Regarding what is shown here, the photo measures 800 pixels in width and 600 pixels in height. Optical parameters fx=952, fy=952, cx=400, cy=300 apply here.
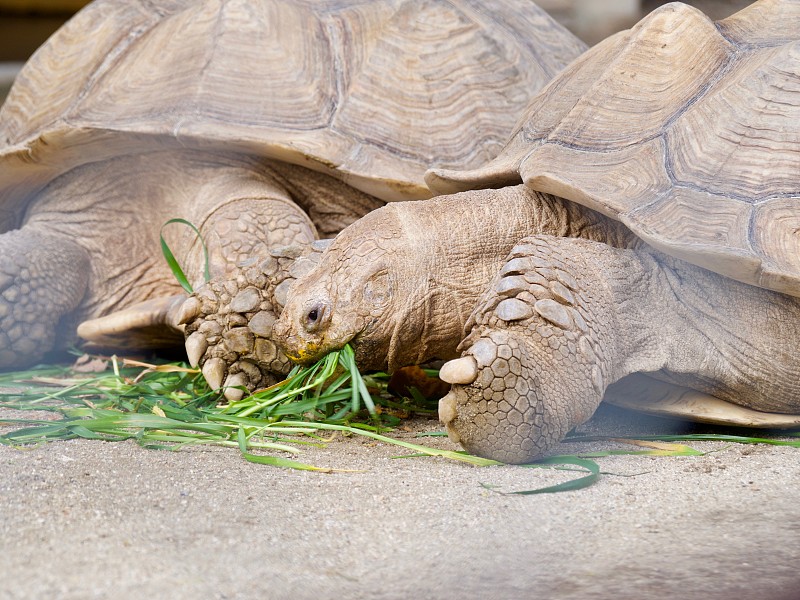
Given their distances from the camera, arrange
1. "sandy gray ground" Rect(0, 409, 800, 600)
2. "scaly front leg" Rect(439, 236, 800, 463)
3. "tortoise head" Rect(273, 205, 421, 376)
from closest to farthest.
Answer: "sandy gray ground" Rect(0, 409, 800, 600) → "scaly front leg" Rect(439, 236, 800, 463) → "tortoise head" Rect(273, 205, 421, 376)

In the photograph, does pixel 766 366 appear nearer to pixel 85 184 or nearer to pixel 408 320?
pixel 408 320

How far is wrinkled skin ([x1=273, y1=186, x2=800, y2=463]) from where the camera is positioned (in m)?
2.25

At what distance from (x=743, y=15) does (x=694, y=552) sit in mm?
2014

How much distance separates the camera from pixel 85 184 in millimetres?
4016

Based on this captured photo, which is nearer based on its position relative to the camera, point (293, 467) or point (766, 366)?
point (293, 467)

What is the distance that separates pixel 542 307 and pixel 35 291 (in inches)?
89.8

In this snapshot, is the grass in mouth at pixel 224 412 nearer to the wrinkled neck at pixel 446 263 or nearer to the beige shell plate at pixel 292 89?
the wrinkled neck at pixel 446 263

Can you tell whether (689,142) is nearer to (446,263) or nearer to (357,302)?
(446,263)

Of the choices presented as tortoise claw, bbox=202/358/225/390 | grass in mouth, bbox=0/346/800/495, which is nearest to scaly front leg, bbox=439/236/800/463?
grass in mouth, bbox=0/346/800/495

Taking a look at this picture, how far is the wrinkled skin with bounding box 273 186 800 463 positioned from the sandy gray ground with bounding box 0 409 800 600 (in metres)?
0.27

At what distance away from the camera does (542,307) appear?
7.29 feet

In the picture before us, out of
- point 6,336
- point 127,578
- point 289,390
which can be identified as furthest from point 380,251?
point 6,336

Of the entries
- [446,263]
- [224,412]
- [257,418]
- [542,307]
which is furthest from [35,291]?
[542,307]

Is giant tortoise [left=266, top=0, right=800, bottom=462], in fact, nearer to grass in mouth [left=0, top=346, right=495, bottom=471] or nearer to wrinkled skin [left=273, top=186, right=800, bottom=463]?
wrinkled skin [left=273, top=186, right=800, bottom=463]
